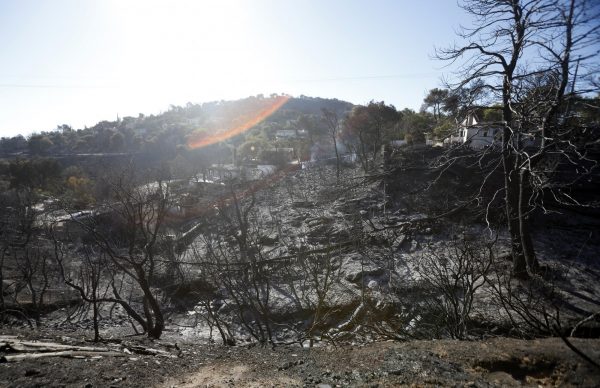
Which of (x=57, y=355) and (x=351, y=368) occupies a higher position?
(x=351, y=368)

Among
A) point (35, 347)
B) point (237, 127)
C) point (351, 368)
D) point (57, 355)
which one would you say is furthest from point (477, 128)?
point (237, 127)

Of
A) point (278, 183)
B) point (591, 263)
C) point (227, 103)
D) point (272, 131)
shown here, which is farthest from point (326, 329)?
point (227, 103)

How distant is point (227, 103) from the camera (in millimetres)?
139875

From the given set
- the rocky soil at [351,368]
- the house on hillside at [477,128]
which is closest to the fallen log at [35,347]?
the rocky soil at [351,368]

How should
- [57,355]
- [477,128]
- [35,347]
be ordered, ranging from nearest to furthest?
[57,355] < [35,347] < [477,128]

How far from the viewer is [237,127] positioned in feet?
279

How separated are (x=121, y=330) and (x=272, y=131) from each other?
68717 mm

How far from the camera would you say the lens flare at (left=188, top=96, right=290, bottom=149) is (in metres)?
57.4

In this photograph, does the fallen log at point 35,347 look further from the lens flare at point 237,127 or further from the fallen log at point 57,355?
the lens flare at point 237,127

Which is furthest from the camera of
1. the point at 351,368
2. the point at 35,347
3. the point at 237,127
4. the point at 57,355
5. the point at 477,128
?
the point at 237,127

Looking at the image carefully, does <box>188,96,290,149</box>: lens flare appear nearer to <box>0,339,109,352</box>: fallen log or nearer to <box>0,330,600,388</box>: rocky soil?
<box>0,339,109,352</box>: fallen log

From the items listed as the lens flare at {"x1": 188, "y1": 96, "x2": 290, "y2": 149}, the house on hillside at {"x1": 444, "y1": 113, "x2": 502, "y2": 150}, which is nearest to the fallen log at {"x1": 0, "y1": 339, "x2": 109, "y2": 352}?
the house on hillside at {"x1": 444, "y1": 113, "x2": 502, "y2": 150}

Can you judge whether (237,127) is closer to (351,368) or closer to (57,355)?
(57,355)

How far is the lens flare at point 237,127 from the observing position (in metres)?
57.4
